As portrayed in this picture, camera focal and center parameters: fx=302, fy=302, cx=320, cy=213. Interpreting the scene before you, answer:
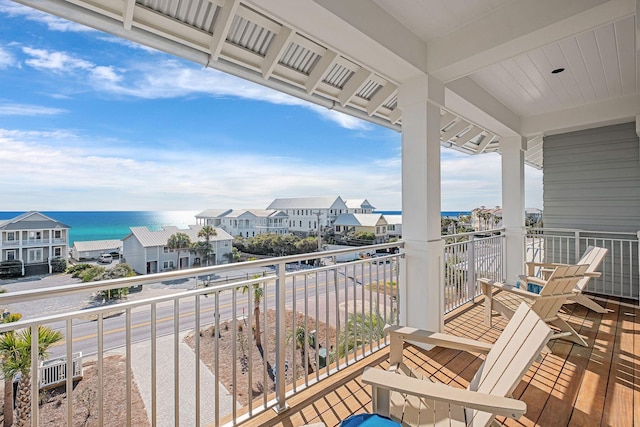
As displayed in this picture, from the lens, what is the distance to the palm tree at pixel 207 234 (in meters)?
4.61

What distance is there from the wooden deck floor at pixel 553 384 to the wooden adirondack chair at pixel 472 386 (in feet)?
2.21

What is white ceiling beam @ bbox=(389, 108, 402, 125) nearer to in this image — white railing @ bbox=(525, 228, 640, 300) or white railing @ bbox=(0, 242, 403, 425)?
white railing @ bbox=(0, 242, 403, 425)

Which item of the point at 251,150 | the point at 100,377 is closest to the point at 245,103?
the point at 251,150

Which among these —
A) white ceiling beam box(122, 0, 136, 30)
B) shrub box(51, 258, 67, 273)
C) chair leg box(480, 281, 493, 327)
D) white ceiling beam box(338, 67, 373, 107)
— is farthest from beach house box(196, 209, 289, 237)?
chair leg box(480, 281, 493, 327)

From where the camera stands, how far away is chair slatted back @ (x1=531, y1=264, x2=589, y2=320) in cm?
284

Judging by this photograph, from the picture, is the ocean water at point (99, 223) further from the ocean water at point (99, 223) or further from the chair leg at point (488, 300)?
the chair leg at point (488, 300)

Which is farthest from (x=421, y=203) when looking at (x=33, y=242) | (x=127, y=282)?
(x=33, y=242)

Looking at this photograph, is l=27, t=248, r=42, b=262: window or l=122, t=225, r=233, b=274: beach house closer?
l=27, t=248, r=42, b=262: window

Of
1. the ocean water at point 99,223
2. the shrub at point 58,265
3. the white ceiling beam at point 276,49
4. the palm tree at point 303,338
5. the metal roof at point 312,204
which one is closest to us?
the palm tree at point 303,338

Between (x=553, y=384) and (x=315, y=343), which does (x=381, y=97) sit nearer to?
(x=315, y=343)

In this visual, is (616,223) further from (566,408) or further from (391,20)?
(391,20)

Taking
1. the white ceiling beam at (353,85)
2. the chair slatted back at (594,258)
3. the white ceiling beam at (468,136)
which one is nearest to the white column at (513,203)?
the white ceiling beam at (468,136)

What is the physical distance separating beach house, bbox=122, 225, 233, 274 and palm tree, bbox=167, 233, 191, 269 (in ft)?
0.11

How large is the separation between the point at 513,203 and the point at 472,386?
4304mm
